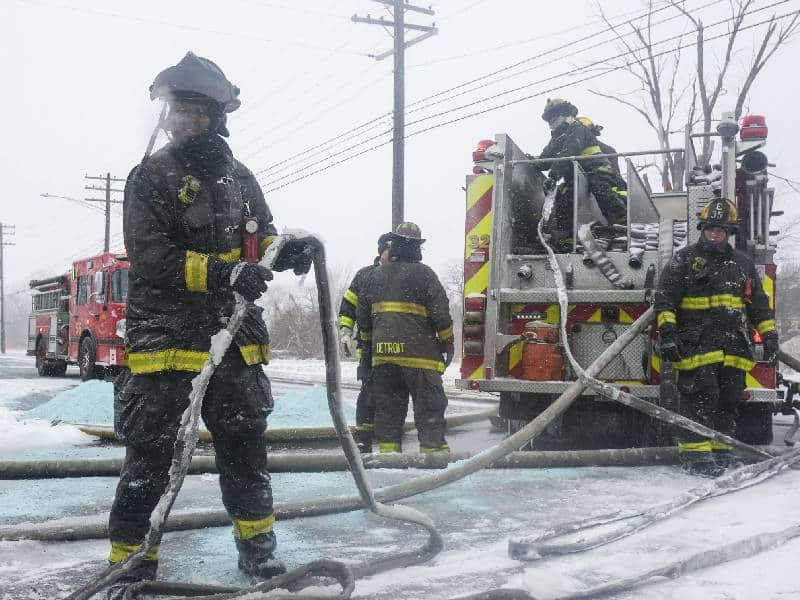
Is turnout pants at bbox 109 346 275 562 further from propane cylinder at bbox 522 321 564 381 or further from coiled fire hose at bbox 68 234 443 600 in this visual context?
propane cylinder at bbox 522 321 564 381

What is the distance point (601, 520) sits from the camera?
347cm

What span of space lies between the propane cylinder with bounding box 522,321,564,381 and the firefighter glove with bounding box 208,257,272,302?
309cm

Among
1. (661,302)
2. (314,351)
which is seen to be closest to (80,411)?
(661,302)

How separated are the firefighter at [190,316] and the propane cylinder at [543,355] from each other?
2866 mm

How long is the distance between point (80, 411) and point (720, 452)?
5477 mm

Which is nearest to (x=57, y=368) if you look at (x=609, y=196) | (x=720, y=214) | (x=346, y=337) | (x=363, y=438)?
(x=346, y=337)

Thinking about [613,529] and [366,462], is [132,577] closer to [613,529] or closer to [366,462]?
[613,529]

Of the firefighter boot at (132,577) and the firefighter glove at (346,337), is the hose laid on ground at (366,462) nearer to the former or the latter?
the firefighter boot at (132,577)

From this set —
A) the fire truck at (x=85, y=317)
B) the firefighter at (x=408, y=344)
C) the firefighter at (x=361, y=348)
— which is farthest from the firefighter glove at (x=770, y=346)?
the fire truck at (x=85, y=317)

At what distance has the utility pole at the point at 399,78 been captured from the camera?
15500 millimetres

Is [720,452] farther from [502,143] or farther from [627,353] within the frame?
[502,143]

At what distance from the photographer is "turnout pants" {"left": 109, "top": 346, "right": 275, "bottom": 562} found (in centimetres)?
268

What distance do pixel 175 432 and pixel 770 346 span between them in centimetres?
382

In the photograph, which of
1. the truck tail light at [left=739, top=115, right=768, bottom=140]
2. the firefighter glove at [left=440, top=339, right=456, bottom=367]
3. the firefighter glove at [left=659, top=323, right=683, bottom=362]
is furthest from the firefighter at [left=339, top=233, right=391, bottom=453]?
the truck tail light at [left=739, top=115, right=768, bottom=140]
